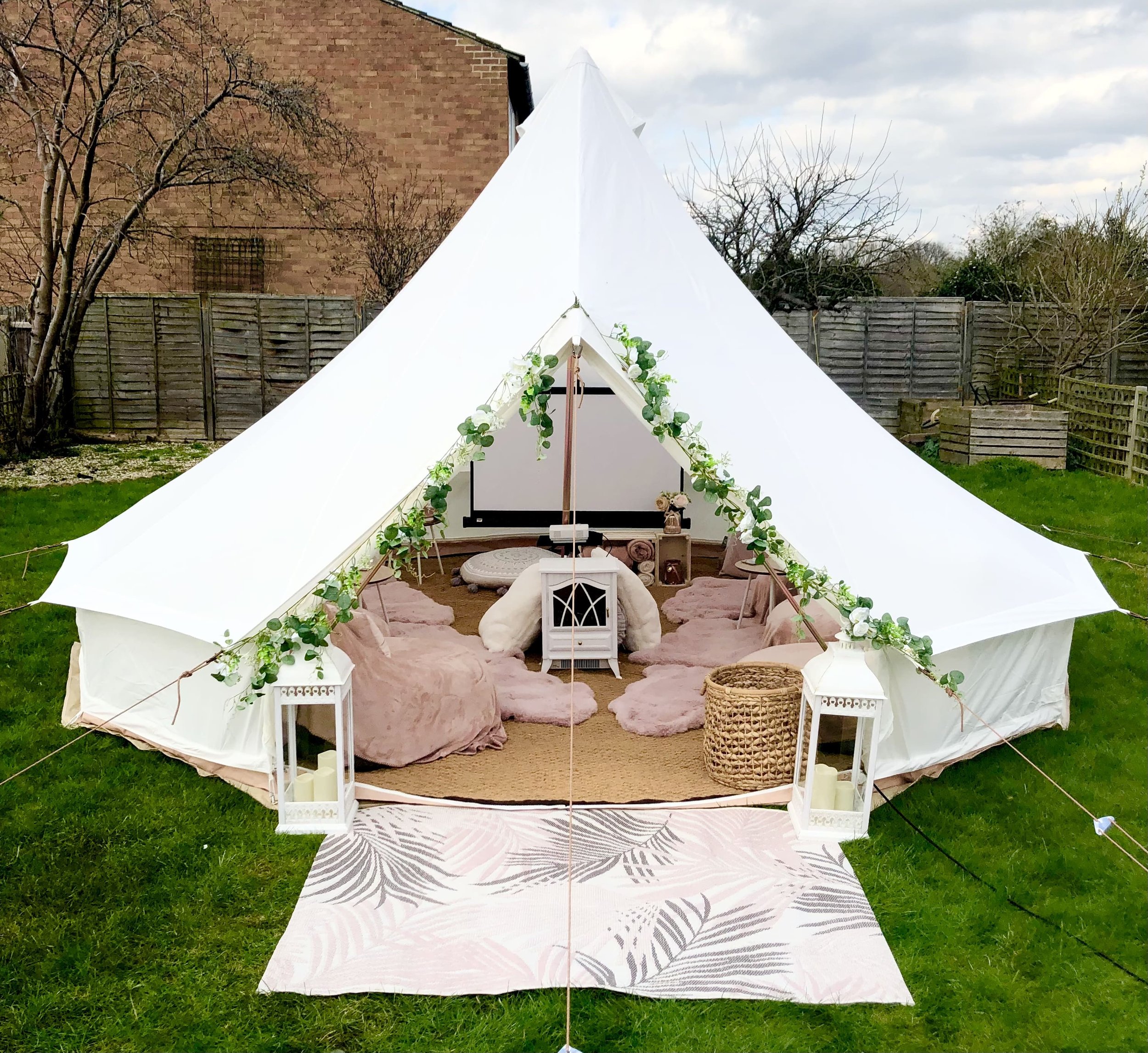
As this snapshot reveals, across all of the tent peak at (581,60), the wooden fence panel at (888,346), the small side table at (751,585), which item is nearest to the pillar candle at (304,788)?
the small side table at (751,585)

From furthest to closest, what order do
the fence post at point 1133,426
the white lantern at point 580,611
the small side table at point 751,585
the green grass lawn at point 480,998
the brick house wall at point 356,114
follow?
the brick house wall at point 356,114
the fence post at point 1133,426
the small side table at point 751,585
the white lantern at point 580,611
the green grass lawn at point 480,998

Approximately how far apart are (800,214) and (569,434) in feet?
28.2

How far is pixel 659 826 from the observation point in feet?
10.7

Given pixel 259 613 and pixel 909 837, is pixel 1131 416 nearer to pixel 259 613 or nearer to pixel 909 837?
pixel 909 837

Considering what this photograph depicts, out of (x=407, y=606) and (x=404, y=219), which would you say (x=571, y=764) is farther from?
(x=404, y=219)

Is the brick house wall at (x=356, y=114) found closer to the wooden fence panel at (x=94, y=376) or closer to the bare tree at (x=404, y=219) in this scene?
the bare tree at (x=404, y=219)

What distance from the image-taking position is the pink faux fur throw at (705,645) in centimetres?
480

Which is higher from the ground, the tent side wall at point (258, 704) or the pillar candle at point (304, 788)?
the tent side wall at point (258, 704)

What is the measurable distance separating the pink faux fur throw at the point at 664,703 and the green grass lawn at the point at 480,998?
93cm

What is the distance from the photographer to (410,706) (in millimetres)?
3723

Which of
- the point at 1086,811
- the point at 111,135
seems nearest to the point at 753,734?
the point at 1086,811

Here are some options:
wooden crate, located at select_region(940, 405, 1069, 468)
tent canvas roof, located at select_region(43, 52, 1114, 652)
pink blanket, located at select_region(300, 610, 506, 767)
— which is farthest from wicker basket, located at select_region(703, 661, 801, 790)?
wooden crate, located at select_region(940, 405, 1069, 468)

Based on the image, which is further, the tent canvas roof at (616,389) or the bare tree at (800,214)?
the bare tree at (800,214)

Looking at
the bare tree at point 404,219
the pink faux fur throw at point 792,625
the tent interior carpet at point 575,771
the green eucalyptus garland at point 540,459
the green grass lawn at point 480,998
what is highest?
the bare tree at point 404,219
